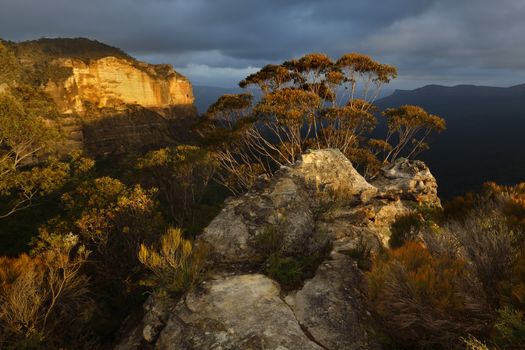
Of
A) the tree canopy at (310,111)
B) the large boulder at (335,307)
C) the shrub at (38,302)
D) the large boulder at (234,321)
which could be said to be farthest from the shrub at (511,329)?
the tree canopy at (310,111)

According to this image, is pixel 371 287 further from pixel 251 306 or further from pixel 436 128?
pixel 436 128

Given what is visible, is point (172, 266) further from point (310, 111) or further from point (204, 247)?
point (310, 111)

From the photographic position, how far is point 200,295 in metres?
6.68

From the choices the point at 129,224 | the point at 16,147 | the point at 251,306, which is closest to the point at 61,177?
the point at 16,147

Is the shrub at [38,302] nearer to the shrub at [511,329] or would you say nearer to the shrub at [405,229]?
the shrub at [405,229]

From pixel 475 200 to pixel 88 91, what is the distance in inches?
4150

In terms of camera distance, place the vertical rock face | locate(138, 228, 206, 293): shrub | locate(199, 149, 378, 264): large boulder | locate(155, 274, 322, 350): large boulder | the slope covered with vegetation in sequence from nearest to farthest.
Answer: the slope covered with vegetation → locate(155, 274, 322, 350): large boulder → locate(138, 228, 206, 293): shrub → locate(199, 149, 378, 264): large boulder → the vertical rock face

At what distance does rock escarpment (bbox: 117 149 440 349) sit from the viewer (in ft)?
18.6

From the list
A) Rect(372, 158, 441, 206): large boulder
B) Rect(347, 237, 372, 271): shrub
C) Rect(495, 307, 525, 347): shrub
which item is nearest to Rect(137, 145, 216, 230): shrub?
Rect(372, 158, 441, 206): large boulder

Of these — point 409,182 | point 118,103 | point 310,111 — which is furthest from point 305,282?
point 118,103

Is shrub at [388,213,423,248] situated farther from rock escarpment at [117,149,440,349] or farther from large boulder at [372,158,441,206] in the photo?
large boulder at [372,158,441,206]

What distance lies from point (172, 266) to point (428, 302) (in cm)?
477

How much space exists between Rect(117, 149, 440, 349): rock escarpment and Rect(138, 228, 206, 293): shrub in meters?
0.31

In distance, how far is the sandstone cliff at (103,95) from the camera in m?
86.1
